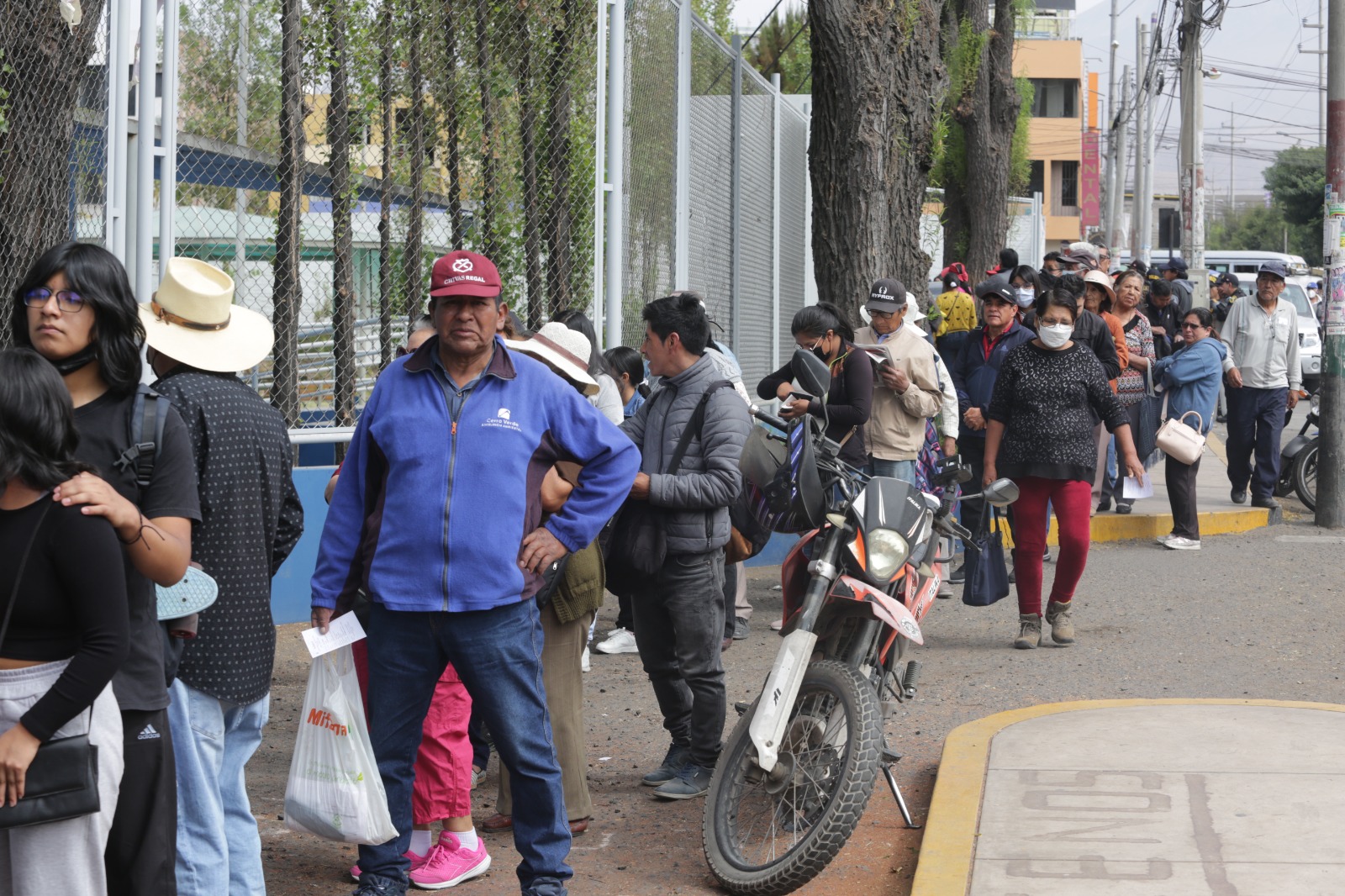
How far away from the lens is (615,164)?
29.8 feet

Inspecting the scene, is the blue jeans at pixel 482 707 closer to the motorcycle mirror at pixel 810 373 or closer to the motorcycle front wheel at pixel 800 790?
the motorcycle front wheel at pixel 800 790

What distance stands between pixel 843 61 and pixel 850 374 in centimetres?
339

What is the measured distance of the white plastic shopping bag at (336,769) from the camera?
169 inches

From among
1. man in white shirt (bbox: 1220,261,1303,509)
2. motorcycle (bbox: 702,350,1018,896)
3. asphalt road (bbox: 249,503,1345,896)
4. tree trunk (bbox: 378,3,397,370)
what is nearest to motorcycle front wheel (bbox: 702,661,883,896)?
motorcycle (bbox: 702,350,1018,896)

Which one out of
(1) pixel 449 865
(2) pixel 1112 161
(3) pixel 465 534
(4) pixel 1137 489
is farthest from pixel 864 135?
(2) pixel 1112 161

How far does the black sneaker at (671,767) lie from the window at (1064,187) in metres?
77.8

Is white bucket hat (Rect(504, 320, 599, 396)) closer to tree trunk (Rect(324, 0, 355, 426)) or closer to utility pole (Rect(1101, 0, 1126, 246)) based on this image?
tree trunk (Rect(324, 0, 355, 426))

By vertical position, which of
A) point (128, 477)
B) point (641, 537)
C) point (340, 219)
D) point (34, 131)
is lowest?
point (641, 537)

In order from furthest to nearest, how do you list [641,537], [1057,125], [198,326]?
[1057,125]
[641,537]
[198,326]

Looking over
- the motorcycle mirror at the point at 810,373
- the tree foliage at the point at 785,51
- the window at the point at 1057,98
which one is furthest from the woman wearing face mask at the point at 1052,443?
the window at the point at 1057,98

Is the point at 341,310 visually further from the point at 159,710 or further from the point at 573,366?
the point at 159,710

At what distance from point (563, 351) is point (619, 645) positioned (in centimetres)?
312

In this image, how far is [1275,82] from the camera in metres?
78.6

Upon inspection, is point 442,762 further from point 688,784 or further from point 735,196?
point 735,196
